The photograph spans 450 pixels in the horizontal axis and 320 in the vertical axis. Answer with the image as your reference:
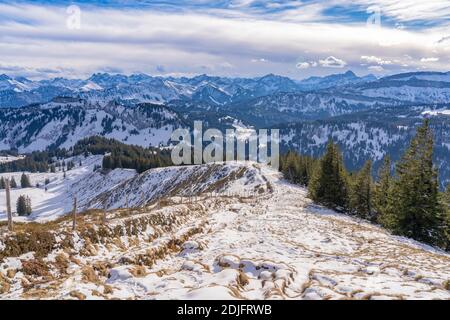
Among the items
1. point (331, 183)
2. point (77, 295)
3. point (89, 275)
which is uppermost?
point (77, 295)

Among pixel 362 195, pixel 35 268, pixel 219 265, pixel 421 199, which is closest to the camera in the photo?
pixel 35 268

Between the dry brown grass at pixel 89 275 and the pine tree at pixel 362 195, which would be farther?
the pine tree at pixel 362 195

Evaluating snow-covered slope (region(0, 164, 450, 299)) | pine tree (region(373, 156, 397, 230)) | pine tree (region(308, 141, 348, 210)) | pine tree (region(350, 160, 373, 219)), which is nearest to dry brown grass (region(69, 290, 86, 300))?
snow-covered slope (region(0, 164, 450, 299))

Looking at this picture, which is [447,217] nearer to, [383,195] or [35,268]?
[383,195]

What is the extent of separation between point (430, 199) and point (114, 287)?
120 feet

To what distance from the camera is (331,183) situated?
58312 millimetres

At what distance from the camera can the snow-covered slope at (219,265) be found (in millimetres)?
14344

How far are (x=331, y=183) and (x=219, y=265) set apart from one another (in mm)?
43523

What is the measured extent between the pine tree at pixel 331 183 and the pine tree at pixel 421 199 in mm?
17443

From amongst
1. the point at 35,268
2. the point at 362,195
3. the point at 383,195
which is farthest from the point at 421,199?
the point at 35,268

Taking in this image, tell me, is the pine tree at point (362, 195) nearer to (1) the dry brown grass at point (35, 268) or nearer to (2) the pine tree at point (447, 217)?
(2) the pine tree at point (447, 217)

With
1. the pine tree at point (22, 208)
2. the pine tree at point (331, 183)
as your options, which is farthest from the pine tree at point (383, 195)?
the pine tree at point (22, 208)

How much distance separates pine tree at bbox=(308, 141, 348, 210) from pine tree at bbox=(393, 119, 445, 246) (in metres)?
17.4
